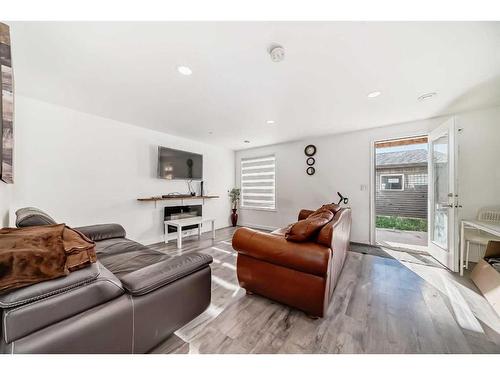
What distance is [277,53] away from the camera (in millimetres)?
1488

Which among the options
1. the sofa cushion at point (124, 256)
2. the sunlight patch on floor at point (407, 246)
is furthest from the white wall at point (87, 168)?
the sunlight patch on floor at point (407, 246)

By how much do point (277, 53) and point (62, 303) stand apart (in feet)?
6.72

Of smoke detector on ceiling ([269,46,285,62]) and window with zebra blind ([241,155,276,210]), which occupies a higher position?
smoke detector on ceiling ([269,46,285,62])

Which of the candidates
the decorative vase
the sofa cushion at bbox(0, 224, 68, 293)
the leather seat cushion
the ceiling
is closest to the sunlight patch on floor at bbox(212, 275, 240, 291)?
the leather seat cushion

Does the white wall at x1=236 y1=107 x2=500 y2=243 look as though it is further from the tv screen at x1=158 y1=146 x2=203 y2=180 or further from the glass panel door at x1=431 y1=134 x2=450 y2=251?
the tv screen at x1=158 y1=146 x2=203 y2=180

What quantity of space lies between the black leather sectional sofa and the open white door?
3.18 meters

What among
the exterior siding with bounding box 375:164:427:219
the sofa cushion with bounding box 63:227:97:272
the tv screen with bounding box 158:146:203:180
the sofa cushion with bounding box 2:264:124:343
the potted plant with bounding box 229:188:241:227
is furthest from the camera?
the exterior siding with bounding box 375:164:427:219

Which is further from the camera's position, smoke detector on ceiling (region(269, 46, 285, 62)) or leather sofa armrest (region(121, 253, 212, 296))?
smoke detector on ceiling (region(269, 46, 285, 62))

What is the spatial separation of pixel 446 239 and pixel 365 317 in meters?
2.07

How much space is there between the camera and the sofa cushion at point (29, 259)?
73 cm

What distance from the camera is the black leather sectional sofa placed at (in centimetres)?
71

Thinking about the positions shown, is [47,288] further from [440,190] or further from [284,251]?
[440,190]

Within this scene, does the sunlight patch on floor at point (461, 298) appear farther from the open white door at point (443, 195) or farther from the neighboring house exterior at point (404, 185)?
the neighboring house exterior at point (404, 185)
